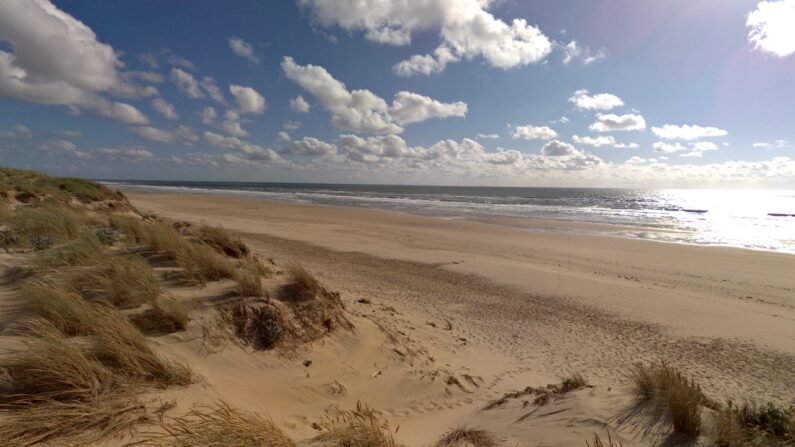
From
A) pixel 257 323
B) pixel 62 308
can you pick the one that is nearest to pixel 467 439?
pixel 257 323

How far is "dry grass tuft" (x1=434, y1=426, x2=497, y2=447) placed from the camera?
3547mm

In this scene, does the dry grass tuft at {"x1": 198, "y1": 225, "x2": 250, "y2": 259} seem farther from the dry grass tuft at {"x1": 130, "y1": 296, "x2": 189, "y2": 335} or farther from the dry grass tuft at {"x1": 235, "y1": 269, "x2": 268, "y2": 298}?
the dry grass tuft at {"x1": 130, "y1": 296, "x2": 189, "y2": 335}

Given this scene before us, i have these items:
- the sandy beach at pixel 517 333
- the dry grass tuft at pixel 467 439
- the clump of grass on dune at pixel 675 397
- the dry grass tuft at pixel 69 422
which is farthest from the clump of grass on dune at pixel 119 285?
the clump of grass on dune at pixel 675 397

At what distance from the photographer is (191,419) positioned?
2982 mm

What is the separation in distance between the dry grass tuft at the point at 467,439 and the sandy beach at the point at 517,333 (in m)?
0.24

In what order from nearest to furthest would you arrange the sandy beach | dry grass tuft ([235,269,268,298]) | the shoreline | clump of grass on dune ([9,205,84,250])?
the sandy beach < dry grass tuft ([235,269,268,298]) < clump of grass on dune ([9,205,84,250]) < the shoreline

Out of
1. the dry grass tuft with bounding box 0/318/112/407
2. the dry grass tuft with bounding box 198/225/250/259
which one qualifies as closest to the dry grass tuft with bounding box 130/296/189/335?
the dry grass tuft with bounding box 0/318/112/407

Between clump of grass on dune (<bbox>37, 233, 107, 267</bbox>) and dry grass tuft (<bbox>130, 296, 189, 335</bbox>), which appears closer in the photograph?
dry grass tuft (<bbox>130, 296, 189, 335</bbox>)

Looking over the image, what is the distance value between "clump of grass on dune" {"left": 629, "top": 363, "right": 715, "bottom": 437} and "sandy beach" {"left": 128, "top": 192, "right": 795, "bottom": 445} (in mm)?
286

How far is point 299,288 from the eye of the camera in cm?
614

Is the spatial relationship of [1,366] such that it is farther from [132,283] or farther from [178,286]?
[178,286]

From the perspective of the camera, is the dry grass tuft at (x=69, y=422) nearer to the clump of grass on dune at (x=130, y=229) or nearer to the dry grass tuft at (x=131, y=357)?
the dry grass tuft at (x=131, y=357)

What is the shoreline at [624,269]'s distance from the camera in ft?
29.2

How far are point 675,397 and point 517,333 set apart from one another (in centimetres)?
456
